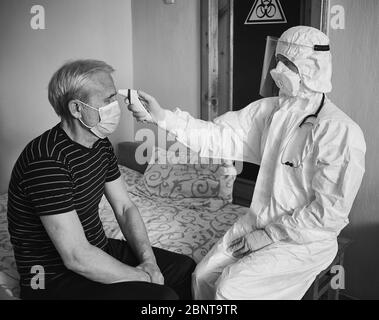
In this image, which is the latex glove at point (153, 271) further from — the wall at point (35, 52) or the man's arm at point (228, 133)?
the wall at point (35, 52)

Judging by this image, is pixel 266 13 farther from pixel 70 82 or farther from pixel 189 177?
pixel 70 82

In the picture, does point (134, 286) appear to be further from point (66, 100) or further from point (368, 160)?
point (368, 160)

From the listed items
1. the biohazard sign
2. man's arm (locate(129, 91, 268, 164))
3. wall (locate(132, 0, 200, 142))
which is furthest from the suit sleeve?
wall (locate(132, 0, 200, 142))

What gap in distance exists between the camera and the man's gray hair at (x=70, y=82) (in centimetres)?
164

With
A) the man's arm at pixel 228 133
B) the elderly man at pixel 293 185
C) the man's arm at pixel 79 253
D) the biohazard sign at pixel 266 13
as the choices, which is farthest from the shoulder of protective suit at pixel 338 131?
the biohazard sign at pixel 266 13

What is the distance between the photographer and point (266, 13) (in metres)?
2.64

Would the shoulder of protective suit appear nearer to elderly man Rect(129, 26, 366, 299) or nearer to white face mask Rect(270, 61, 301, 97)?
elderly man Rect(129, 26, 366, 299)

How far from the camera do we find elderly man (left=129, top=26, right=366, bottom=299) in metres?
1.66

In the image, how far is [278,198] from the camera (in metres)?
1.82

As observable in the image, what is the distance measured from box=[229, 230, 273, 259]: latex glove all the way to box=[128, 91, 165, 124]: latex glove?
61 centimetres

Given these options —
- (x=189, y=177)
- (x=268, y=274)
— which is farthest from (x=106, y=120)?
(x=189, y=177)

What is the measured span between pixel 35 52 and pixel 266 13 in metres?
1.63

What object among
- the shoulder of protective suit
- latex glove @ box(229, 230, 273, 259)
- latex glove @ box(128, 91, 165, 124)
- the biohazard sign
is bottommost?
latex glove @ box(229, 230, 273, 259)

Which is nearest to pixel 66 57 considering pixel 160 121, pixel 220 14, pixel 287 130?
pixel 220 14
